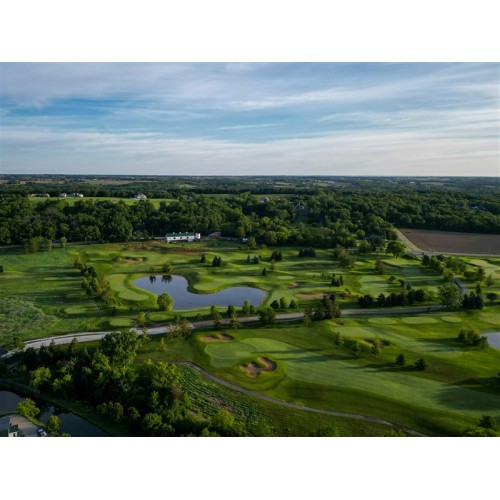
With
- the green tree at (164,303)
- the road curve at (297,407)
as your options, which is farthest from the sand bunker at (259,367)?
the green tree at (164,303)

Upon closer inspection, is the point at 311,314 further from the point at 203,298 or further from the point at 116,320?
the point at 116,320

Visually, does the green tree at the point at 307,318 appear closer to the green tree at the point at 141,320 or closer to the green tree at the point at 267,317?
the green tree at the point at 267,317

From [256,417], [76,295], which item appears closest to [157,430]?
[256,417]

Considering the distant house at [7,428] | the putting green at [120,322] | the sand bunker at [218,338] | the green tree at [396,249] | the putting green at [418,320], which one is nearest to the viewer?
the distant house at [7,428]

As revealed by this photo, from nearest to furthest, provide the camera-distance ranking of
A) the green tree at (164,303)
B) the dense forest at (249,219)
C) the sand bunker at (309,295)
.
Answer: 1. the green tree at (164,303)
2. the sand bunker at (309,295)
3. the dense forest at (249,219)

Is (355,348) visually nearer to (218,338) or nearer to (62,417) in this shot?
(218,338)

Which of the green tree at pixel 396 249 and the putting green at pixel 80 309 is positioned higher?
the green tree at pixel 396 249

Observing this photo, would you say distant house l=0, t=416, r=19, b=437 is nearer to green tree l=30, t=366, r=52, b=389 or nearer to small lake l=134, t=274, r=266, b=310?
green tree l=30, t=366, r=52, b=389
